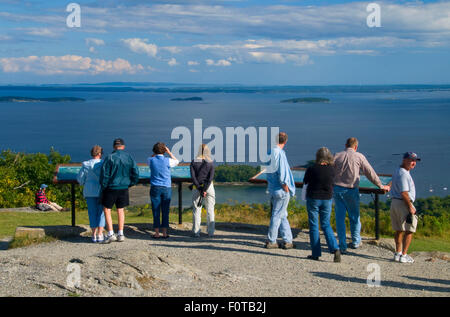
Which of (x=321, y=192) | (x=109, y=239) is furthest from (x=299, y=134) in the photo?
(x=321, y=192)

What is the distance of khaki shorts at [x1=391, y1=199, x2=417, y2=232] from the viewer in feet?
25.8

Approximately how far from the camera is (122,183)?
8.68m

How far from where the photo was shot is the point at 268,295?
623 cm

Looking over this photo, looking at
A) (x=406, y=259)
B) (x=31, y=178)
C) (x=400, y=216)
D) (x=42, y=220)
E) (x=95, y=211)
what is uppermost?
(x=400, y=216)

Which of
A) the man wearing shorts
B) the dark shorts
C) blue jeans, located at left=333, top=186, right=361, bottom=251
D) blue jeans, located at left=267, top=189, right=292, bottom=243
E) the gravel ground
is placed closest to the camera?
the gravel ground

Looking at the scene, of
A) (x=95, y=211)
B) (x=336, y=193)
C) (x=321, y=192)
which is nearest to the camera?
(x=321, y=192)

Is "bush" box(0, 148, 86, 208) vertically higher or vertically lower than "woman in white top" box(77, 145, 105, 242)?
lower

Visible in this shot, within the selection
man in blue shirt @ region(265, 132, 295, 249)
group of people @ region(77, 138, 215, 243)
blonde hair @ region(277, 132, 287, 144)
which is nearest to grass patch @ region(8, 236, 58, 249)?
group of people @ region(77, 138, 215, 243)

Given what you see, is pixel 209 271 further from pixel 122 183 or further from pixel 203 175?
pixel 122 183

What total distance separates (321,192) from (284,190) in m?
0.73

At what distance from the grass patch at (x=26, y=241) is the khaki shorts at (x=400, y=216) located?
5714mm

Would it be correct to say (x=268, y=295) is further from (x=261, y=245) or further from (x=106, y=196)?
(x=106, y=196)

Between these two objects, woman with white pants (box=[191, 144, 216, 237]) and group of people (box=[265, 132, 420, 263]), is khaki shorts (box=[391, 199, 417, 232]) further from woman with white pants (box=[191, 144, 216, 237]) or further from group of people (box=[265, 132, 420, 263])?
woman with white pants (box=[191, 144, 216, 237])

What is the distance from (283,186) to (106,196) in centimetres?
286
